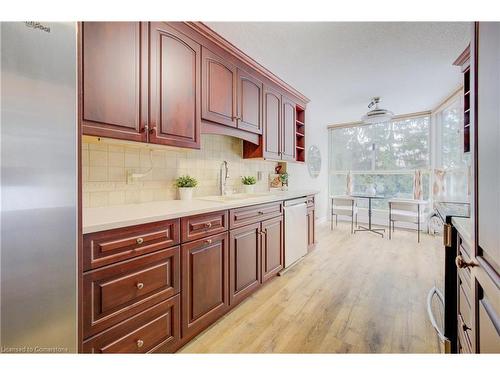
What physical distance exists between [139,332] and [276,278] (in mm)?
1607

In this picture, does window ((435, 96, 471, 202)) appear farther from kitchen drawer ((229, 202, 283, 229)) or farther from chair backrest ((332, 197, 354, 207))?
kitchen drawer ((229, 202, 283, 229))

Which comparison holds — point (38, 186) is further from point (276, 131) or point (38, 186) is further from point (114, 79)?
point (276, 131)

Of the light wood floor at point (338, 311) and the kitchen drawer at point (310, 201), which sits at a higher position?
the kitchen drawer at point (310, 201)

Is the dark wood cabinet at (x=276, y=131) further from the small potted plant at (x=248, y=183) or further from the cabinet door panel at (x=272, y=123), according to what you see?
the small potted plant at (x=248, y=183)

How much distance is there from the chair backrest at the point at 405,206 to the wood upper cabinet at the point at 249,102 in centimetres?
308

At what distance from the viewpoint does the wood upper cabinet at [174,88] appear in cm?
155

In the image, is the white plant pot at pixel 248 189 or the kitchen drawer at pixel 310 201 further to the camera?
the kitchen drawer at pixel 310 201

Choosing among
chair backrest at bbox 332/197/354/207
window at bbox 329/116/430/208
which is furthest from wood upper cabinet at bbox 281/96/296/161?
window at bbox 329/116/430/208

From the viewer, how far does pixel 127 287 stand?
1157mm

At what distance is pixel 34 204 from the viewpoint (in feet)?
2.36

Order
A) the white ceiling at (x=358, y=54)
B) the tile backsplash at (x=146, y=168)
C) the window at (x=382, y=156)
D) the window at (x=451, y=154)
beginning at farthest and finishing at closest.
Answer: the window at (x=382, y=156) < the window at (x=451, y=154) < the white ceiling at (x=358, y=54) < the tile backsplash at (x=146, y=168)

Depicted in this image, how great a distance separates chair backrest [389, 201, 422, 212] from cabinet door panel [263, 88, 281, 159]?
102 inches

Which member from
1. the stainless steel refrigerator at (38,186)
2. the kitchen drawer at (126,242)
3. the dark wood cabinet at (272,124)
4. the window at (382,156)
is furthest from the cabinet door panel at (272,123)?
the window at (382,156)

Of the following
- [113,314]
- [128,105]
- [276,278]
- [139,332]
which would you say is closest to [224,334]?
[139,332]
